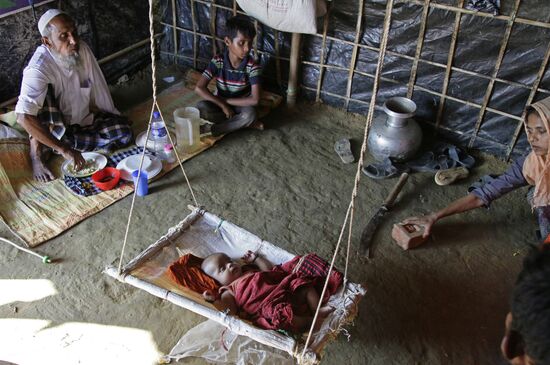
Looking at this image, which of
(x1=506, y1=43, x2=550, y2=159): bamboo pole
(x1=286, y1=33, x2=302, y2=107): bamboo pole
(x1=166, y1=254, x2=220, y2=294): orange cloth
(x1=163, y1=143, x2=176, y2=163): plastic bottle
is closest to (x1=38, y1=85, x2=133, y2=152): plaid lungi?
(x1=163, y1=143, x2=176, y2=163): plastic bottle

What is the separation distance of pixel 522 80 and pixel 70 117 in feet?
10.2

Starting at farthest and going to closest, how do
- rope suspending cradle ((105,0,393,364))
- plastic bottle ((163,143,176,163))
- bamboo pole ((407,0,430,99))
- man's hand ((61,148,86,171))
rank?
1. plastic bottle ((163,143,176,163))
2. bamboo pole ((407,0,430,99))
3. man's hand ((61,148,86,171))
4. rope suspending cradle ((105,0,393,364))

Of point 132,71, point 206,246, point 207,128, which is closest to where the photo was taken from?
point 206,246

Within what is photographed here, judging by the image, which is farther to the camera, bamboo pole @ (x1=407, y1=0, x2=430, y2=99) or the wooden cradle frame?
bamboo pole @ (x1=407, y1=0, x2=430, y2=99)

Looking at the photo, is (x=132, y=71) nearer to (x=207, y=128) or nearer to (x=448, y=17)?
(x=207, y=128)

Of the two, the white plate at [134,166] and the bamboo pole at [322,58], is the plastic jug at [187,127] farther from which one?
the bamboo pole at [322,58]

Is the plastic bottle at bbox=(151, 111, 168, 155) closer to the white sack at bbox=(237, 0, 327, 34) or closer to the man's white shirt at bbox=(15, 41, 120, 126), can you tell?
the man's white shirt at bbox=(15, 41, 120, 126)

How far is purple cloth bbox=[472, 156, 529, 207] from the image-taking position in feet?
7.98

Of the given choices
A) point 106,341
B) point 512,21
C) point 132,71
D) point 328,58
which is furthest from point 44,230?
point 512,21

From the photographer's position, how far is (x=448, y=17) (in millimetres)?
3139

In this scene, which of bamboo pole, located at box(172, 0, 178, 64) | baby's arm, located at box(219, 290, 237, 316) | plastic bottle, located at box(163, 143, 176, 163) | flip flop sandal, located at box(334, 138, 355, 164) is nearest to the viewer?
baby's arm, located at box(219, 290, 237, 316)

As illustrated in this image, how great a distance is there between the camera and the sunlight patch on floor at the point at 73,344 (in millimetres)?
2020

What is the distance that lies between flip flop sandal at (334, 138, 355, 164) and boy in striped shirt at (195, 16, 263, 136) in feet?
2.10

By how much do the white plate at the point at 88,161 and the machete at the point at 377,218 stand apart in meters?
1.80
